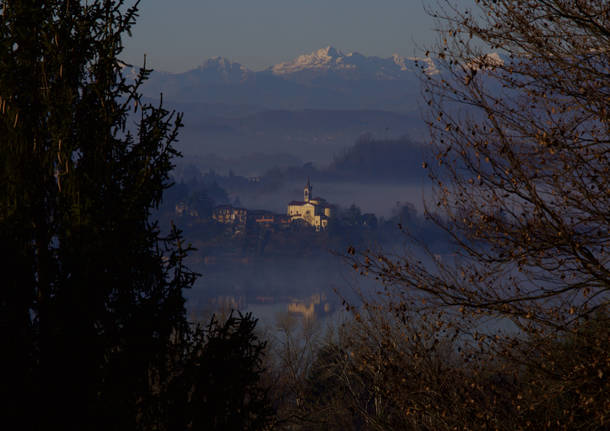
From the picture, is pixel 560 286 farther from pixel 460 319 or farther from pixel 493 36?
pixel 493 36

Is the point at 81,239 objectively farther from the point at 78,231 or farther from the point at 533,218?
the point at 533,218

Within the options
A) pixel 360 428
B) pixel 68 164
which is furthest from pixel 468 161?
pixel 360 428

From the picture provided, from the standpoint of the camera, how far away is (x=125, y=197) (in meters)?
7.10

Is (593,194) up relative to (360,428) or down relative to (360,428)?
up

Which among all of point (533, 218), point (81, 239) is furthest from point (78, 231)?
point (533, 218)

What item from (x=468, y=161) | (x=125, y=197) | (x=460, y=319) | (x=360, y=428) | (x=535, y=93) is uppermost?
(x=535, y=93)

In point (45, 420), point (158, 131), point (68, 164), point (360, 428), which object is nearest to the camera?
point (45, 420)

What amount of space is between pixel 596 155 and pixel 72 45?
593cm

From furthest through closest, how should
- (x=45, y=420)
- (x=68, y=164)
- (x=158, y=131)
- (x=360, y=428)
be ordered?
1. (x=360, y=428)
2. (x=158, y=131)
3. (x=68, y=164)
4. (x=45, y=420)

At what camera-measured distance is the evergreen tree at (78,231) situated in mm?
6457

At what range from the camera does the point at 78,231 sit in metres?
6.74

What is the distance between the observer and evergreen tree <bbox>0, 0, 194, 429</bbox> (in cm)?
646

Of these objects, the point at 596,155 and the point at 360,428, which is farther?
the point at 360,428

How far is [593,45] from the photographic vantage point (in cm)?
732
